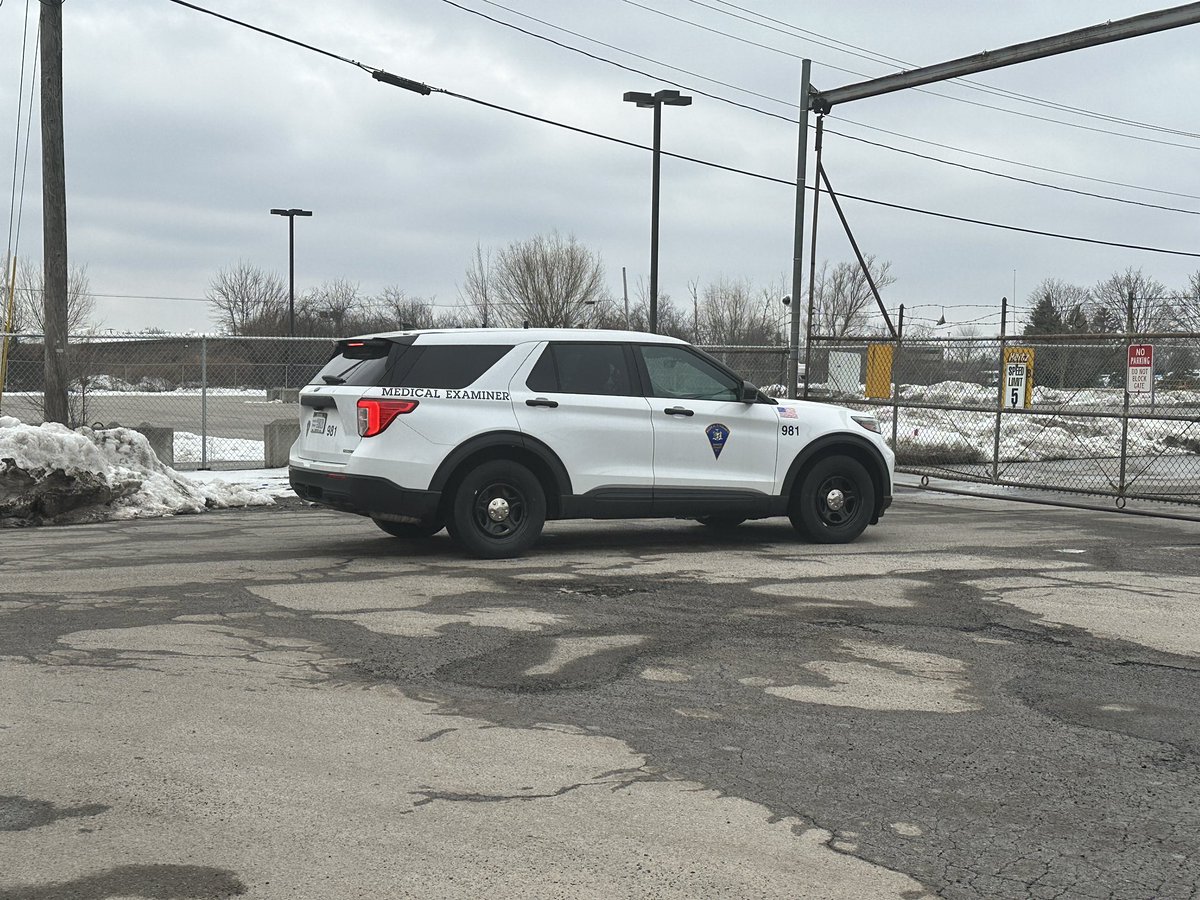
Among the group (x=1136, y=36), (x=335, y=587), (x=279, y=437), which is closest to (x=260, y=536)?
(x=335, y=587)

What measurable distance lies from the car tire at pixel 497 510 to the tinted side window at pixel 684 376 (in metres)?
1.40

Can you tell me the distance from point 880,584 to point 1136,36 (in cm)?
1031

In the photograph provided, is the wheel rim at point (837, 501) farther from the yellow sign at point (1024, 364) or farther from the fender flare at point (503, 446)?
the yellow sign at point (1024, 364)

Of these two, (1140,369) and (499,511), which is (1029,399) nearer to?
(1140,369)

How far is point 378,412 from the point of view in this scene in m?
9.73

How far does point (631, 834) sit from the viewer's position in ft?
13.8

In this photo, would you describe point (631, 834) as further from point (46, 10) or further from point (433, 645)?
point (46, 10)


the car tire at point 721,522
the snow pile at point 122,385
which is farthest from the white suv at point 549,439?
the snow pile at point 122,385

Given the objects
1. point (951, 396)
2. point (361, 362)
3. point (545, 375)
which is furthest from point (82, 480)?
point (951, 396)

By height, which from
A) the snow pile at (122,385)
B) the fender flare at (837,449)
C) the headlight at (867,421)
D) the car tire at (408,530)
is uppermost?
the snow pile at (122,385)

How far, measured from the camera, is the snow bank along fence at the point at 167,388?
18734mm

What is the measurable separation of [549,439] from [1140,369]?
8093 millimetres

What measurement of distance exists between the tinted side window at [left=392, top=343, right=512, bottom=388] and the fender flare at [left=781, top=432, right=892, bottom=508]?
9.20ft

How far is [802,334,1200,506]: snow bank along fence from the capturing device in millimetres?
16141
